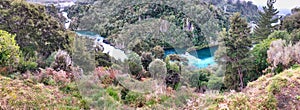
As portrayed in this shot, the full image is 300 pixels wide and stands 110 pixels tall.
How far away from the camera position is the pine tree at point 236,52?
22.0ft

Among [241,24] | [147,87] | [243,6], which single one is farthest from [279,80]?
[243,6]

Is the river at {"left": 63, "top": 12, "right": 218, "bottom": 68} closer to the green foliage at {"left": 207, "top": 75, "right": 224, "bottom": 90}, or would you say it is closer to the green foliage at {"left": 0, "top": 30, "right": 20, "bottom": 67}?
the green foliage at {"left": 207, "top": 75, "right": 224, "bottom": 90}

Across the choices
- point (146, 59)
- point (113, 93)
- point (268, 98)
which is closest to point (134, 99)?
point (113, 93)

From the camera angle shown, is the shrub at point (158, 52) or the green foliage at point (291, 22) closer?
the shrub at point (158, 52)

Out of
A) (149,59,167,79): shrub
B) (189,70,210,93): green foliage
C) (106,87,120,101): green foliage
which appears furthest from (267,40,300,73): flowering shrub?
(106,87,120,101): green foliage

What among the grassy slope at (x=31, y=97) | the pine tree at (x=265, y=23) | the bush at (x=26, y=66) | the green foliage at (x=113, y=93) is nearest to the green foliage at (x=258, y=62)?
the green foliage at (x=113, y=93)

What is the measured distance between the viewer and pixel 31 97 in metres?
4.10

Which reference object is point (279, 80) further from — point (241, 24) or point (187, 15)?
point (241, 24)

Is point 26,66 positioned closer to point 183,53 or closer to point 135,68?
point 135,68

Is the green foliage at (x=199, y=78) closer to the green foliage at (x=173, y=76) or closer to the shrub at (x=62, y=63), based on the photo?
the green foliage at (x=173, y=76)

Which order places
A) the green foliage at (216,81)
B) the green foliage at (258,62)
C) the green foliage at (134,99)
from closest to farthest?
the green foliage at (134,99), the green foliage at (216,81), the green foliage at (258,62)

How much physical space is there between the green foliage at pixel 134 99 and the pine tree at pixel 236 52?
2.62 m

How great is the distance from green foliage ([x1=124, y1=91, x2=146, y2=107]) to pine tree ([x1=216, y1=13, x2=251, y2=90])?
2.62 m

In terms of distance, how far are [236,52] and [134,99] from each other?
305 cm
